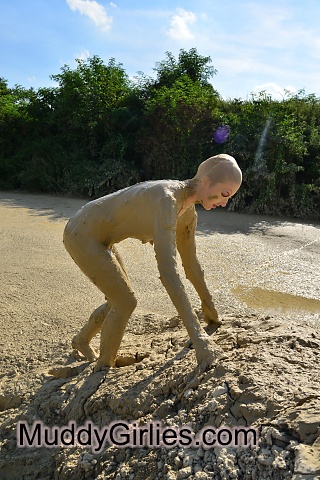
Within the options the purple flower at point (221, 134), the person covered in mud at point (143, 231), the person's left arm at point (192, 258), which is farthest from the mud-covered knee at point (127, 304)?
the purple flower at point (221, 134)

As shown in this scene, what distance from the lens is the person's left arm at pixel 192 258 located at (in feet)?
9.16

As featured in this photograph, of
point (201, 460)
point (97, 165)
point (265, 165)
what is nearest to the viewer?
point (201, 460)

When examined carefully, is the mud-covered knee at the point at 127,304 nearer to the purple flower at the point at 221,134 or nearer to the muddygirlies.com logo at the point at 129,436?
the muddygirlies.com logo at the point at 129,436

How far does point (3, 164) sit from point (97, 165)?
2.93 meters

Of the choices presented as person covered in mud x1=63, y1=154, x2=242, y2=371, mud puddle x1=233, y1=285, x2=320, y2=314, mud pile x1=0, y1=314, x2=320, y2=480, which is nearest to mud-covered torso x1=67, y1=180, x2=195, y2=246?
person covered in mud x1=63, y1=154, x2=242, y2=371

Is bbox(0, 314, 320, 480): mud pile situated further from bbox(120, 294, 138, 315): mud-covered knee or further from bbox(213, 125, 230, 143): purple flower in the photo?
bbox(213, 125, 230, 143): purple flower

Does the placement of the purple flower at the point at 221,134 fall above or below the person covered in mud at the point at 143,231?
above

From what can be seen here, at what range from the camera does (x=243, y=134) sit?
9227 mm

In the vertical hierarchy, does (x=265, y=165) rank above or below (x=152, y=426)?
above

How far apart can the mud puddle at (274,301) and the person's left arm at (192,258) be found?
3.85ft

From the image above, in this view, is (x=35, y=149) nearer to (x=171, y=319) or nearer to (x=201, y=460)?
(x=171, y=319)

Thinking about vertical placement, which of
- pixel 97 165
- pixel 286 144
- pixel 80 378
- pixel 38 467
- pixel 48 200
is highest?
pixel 286 144

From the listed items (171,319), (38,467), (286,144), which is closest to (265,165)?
(286,144)

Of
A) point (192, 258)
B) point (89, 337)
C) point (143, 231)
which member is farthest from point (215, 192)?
point (89, 337)
